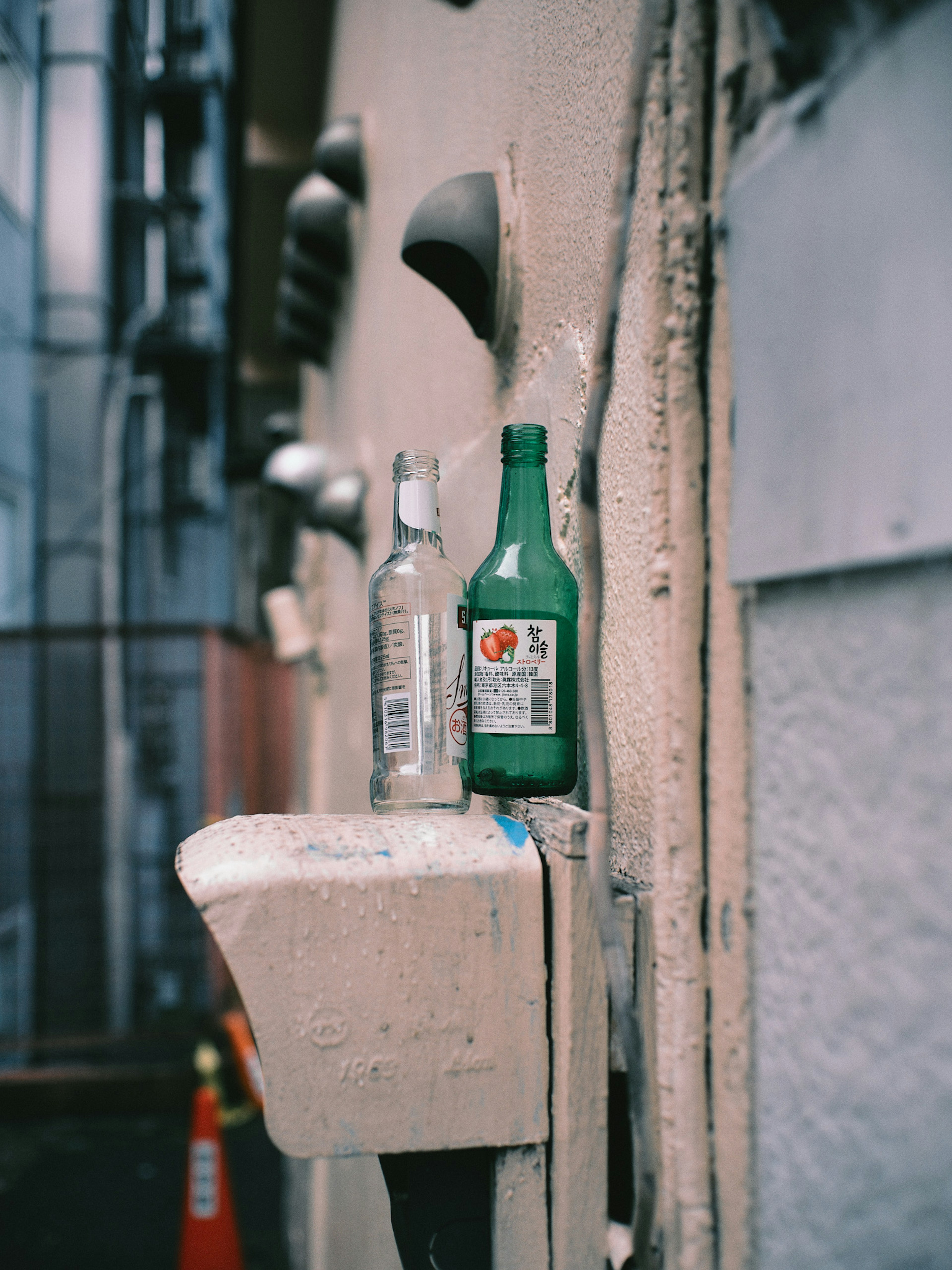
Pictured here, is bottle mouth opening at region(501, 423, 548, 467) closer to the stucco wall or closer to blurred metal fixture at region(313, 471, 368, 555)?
the stucco wall

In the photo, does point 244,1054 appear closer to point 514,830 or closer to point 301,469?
point 301,469

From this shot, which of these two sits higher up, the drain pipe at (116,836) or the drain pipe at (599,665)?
the drain pipe at (599,665)

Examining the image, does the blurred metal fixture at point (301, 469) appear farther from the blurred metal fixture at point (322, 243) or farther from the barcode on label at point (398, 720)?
the barcode on label at point (398, 720)

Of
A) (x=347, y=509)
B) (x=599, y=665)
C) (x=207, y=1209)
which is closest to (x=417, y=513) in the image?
(x=599, y=665)

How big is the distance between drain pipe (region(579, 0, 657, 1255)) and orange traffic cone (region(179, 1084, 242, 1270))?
2379 mm

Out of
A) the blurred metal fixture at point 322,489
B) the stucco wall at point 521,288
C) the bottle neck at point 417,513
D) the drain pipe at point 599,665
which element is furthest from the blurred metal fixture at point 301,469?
the drain pipe at point 599,665

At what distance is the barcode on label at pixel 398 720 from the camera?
661mm

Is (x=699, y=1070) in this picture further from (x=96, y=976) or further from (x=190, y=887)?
(x=96, y=976)

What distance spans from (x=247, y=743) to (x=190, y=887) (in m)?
4.70

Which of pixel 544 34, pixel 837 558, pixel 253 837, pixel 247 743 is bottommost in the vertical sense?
pixel 247 743

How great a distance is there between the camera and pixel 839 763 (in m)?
0.37

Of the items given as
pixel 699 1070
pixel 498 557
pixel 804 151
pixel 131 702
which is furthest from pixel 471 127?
pixel 131 702

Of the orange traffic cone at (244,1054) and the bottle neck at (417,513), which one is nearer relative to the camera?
the bottle neck at (417,513)

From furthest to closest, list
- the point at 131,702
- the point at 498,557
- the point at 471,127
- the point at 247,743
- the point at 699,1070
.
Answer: the point at 247,743, the point at 131,702, the point at 471,127, the point at 498,557, the point at 699,1070
